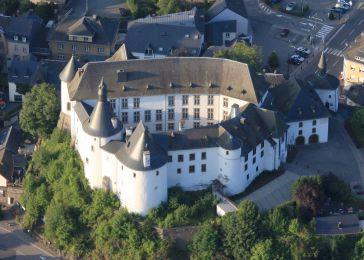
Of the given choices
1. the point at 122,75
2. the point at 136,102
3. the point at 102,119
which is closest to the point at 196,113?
the point at 136,102

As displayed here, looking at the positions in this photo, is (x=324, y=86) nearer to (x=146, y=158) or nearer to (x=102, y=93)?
(x=102, y=93)

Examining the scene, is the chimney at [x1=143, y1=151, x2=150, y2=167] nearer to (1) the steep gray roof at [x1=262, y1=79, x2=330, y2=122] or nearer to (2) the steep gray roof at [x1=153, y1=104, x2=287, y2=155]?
(2) the steep gray roof at [x1=153, y1=104, x2=287, y2=155]

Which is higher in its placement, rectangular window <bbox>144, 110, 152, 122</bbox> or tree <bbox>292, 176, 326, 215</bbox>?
rectangular window <bbox>144, 110, 152, 122</bbox>

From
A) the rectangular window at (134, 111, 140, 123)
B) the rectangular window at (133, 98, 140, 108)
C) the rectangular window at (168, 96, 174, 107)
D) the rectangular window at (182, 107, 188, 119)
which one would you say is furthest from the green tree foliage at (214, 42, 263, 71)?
the rectangular window at (134, 111, 140, 123)

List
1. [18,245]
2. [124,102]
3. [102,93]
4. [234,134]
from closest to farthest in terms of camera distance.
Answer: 1. [102,93]
2. [234,134]
3. [124,102]
4. [18,245]

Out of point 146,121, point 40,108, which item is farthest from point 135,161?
point 40,108

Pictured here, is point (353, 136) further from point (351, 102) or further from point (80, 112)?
point (80, 112)
